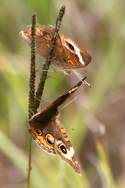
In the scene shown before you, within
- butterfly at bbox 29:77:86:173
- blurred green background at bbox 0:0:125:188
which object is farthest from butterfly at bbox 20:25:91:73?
blurred green background at bbox 0:0:125:188

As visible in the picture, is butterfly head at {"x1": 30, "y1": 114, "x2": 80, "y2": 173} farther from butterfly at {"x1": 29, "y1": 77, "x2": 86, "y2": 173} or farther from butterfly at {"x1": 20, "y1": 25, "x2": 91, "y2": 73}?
butterfly at {"x1": 20, "y1": 25, "x2": 91, "y2": 73}

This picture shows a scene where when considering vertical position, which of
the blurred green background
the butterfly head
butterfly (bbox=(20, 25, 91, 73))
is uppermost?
butterfly (bbox=(20, 25, 91, 73))

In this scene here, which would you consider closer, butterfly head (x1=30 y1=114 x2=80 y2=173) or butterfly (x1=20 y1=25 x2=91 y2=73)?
butterfly head (x1=30 y1=114 x2=80 y2=173)

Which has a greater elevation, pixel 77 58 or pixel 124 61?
pixel 77 58

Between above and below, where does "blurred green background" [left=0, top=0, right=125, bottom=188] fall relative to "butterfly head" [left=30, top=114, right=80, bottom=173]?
below

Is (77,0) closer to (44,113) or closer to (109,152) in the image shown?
(109,152)

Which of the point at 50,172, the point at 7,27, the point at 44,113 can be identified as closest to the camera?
the point at 44,113

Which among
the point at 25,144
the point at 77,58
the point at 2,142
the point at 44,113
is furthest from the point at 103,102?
the point at 44,113
